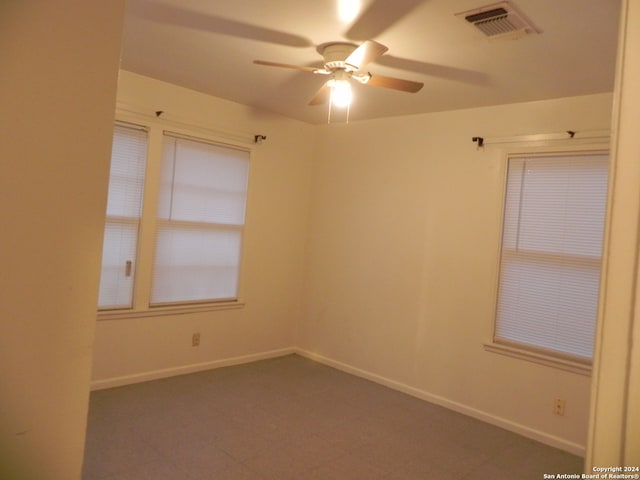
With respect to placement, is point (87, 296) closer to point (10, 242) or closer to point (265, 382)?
point (10, 242)

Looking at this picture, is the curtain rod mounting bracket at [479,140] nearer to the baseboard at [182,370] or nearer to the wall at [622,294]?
the baseboard at [182,370]

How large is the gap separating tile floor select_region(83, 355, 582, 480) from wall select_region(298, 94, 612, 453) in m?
0.24

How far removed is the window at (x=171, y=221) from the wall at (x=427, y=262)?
99 centimetres

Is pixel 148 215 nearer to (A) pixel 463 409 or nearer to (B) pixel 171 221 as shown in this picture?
(B) pixel 171 221

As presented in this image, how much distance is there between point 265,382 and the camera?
4152mm

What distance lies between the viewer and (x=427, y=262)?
4.06m

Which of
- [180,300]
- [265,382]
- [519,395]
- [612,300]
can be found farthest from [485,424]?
[612,300]

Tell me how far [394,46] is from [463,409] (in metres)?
2.80

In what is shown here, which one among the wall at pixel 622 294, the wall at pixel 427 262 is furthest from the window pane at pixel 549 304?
the wall at pixel 622 294

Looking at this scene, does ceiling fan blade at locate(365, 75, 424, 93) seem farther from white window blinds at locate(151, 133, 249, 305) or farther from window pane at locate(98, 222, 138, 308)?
window pane at locate(98, 222, 138, 308)

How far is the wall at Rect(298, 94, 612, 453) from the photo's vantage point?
344 cm

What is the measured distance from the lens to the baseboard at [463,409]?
3257mm

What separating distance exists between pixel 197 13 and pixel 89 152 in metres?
2.10

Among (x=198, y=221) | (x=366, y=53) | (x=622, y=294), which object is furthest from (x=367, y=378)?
(x=622, y=294)
